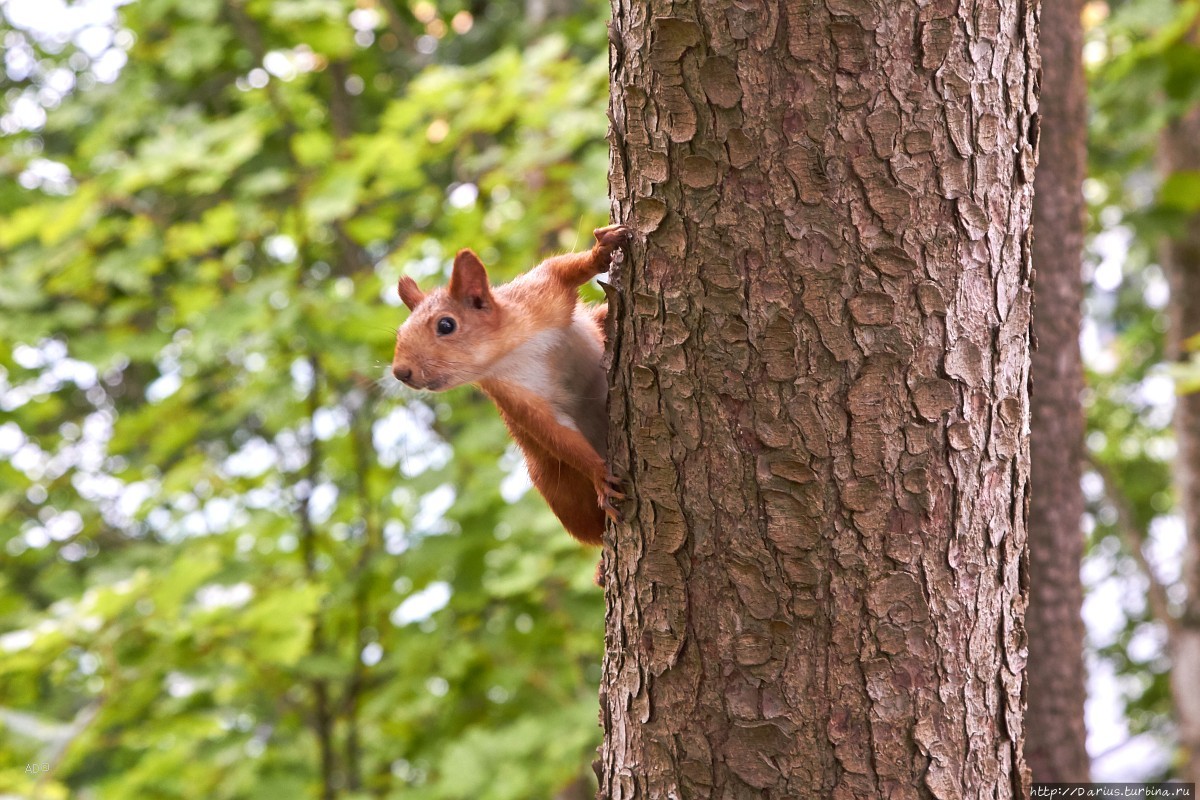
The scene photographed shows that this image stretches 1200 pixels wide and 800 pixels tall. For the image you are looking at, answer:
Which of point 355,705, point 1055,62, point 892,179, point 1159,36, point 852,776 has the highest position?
point 1159,36

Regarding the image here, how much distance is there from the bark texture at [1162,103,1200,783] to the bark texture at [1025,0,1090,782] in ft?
8.20

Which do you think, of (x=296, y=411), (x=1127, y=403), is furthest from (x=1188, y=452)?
(x=296, y=411)

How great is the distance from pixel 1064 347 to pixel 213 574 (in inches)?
121

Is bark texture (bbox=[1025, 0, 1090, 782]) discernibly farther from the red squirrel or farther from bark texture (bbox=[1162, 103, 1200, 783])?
bark texture (bbox=[1162, 103, 1200, 783])

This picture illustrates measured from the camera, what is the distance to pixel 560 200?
4102mm

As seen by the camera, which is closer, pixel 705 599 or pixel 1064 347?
pixel 705 599

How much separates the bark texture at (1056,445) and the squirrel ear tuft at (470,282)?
184cm

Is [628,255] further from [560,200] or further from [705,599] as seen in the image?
[560,200]

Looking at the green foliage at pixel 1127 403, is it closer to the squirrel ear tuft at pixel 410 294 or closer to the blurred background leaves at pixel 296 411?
the blurred background leaves at pixel 296 411

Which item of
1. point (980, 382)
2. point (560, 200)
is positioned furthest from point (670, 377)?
point (560, 200)

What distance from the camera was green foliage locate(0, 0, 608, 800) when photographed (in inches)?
141

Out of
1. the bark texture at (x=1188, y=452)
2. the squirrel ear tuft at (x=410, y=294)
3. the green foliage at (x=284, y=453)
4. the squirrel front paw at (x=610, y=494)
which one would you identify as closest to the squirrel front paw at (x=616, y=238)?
the squirrel front paw at (x=610, y=494)

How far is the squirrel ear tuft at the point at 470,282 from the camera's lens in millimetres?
2023

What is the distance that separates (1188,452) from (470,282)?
452 cm
